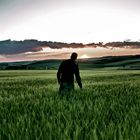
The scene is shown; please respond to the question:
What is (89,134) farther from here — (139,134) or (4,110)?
(4,110)

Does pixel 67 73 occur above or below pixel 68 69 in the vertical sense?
below

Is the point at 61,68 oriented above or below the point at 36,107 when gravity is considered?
above

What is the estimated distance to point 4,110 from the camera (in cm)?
945

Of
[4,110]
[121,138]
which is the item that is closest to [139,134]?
[121,138]

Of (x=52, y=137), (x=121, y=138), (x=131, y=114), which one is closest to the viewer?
(x=121, y=138)

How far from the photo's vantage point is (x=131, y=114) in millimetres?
7961

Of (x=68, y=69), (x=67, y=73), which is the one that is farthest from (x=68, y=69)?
(x=67, y=73)

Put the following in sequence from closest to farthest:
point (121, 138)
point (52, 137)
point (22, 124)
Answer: point (121, 138) < point (52, 137) < point (22, 124)

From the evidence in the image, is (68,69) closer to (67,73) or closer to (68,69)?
(68,69)

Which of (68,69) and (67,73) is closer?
(68,69)

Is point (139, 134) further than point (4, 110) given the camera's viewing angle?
No

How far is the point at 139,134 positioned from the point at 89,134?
744mm

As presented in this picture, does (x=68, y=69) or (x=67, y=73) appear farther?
(x=67, y=73)

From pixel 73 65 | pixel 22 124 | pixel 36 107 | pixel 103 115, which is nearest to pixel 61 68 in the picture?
pixel 73 65
